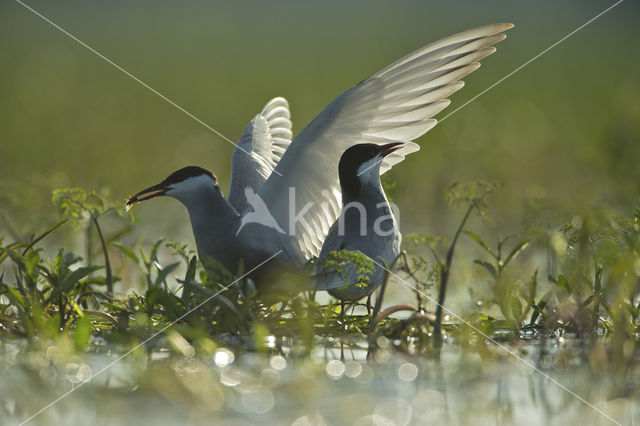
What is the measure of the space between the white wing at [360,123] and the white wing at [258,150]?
640mm

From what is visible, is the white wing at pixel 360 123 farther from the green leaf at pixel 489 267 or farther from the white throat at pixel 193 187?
the green leaf at pixel 489 267

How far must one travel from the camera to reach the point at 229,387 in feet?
8.94

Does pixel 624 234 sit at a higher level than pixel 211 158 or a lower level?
higher

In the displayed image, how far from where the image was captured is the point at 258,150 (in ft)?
17.7

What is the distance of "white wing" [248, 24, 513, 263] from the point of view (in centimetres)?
406

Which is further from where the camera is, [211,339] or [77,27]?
[77,27]

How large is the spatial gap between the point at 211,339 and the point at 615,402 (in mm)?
1675

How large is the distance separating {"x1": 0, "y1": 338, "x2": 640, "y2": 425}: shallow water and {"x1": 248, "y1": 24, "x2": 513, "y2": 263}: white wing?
46.1 inches

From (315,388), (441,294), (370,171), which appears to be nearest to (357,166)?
(370,171)

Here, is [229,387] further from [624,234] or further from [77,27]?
[77,27]

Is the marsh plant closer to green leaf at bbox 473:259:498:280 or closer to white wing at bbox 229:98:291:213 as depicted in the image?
green leaf at bbox 473:259:498:280

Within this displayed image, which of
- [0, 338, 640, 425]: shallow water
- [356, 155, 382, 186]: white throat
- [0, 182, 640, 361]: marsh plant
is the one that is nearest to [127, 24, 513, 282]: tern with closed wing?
[356, 155, 382, 186]: white throat

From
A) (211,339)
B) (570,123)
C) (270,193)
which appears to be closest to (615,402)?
(211,339)

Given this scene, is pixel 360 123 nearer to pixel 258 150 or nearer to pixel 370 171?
pixel 370 171
